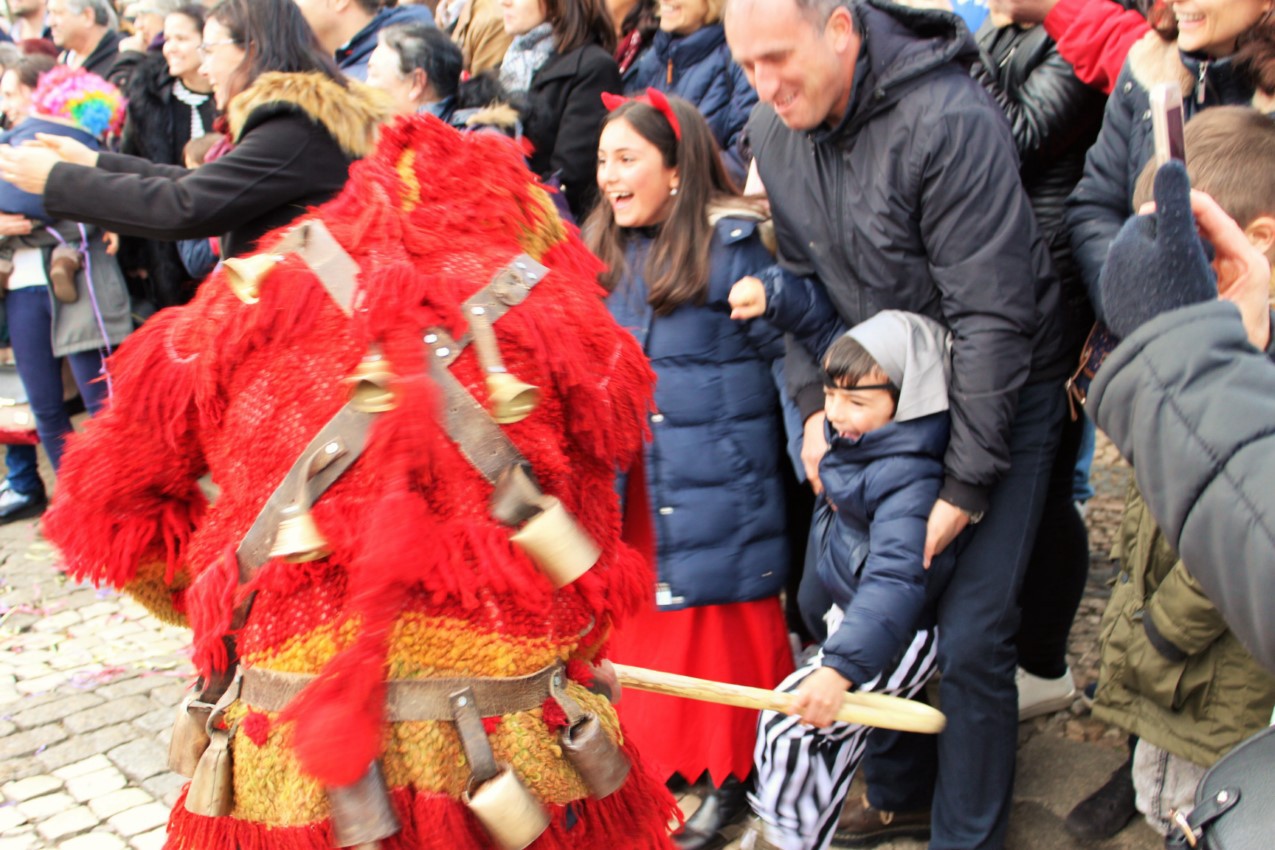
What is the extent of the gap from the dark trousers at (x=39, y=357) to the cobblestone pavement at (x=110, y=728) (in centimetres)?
87

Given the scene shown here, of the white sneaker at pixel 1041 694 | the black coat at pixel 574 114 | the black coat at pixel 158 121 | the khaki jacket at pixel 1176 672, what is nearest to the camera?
the khaki jacket at pixel 1176 672

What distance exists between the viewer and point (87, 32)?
7.23 metres

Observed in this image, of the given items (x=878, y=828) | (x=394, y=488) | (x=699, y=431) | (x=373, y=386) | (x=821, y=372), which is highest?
→ (x=373, y=386)

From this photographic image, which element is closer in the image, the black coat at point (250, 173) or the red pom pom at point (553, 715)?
the red pom pom at point (553, 715)

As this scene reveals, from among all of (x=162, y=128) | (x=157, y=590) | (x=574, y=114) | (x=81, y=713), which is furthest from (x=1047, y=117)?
(x=162, y=128)

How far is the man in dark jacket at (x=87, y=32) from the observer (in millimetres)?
7137

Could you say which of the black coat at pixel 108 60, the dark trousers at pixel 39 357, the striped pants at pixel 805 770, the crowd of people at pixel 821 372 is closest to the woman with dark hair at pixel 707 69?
the crowd of people at pixel 821 372

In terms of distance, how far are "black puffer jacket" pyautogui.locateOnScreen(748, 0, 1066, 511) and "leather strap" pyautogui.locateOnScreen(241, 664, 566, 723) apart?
54.1 inches

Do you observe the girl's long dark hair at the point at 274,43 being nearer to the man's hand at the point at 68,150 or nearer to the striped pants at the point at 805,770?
the man's hand at the point at 68,150

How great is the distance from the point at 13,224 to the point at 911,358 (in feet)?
16.3

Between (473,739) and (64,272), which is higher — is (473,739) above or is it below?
above

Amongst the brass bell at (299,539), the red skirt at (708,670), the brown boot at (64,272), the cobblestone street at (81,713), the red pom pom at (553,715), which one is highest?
the brass bell at (299,539)

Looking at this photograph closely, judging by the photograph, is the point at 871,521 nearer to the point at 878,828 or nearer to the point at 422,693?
the point at 878,828

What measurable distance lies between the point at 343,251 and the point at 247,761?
75 centimetres
